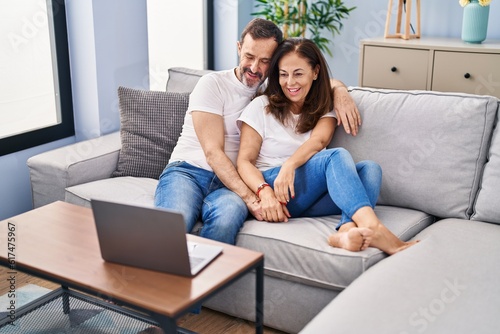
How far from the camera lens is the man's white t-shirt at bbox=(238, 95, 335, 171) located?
237 centimetres

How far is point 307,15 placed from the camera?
402 centimetres

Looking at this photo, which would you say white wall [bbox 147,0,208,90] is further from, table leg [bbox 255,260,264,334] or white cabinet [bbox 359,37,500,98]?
table leg [bbox 255,260,264,334]

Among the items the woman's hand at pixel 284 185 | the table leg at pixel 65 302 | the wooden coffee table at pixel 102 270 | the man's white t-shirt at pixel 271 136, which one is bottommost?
the table leg at pixel 65 302

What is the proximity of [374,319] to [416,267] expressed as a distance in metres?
0.33

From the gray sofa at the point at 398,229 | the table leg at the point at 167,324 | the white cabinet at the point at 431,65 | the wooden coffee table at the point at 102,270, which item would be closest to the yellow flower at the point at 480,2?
the white cabinet at the point at 431,65

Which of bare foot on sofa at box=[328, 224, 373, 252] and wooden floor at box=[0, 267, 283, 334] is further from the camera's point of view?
wooden floor at box=[0, 267, 283, 334]

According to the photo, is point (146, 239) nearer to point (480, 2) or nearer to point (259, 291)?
point (259, 291)

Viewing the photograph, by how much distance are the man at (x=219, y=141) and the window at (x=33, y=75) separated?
39.3 inches

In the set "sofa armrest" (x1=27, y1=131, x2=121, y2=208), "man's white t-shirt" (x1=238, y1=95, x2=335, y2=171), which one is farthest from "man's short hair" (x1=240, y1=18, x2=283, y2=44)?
"sofa armrest" (x1=27, y1=131, x2=121, y2=208)

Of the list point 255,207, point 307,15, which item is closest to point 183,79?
point 255,207

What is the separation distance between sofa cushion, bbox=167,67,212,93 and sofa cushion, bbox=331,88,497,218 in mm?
839

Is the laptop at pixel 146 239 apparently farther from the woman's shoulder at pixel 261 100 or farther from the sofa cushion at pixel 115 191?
the woman's shoulder at pixel 261 100

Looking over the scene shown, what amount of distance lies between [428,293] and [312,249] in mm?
426

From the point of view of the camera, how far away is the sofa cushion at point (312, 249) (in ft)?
6.35
